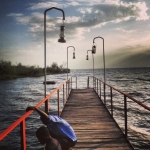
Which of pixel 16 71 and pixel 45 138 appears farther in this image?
pixel 16 71

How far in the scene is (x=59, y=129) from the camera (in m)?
2.95

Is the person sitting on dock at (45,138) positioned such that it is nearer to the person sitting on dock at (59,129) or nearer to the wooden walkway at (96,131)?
the person sitting on dock at (59,129)

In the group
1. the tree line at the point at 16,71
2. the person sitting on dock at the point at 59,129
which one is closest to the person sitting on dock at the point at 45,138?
the person sitting on dock at the point at 59,129

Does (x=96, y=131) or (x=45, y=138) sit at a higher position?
(x=45, y=138)

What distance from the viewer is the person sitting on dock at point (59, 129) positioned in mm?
2891

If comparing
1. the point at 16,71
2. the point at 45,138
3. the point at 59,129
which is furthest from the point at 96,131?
the point at 16,71

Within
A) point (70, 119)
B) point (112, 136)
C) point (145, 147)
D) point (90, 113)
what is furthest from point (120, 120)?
point (112, 136)

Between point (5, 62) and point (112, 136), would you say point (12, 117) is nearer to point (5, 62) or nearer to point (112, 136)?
point (112, 136)

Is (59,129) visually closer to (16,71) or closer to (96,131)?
(96,131)

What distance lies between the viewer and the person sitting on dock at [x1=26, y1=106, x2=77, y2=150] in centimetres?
289

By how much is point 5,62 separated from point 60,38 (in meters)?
67.2

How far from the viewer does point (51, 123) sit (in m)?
2.91

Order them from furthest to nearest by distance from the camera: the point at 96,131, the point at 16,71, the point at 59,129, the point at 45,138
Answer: the point at 16,71 → the point at 96,131 → the point at 59,129 → the point at 45,138

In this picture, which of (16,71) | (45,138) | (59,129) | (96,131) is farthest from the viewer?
(16,71)
